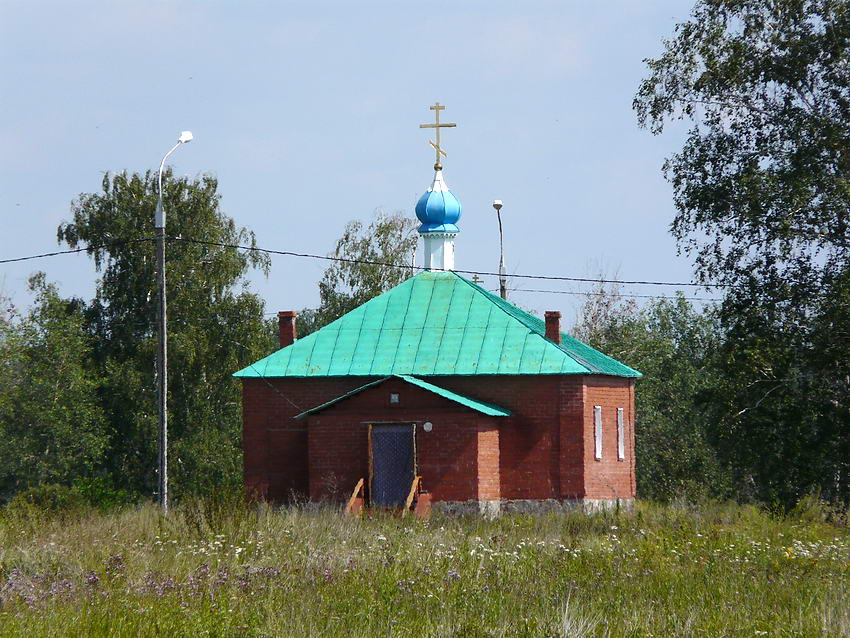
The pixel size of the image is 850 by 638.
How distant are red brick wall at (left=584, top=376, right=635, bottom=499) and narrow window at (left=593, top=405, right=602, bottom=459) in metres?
0.12

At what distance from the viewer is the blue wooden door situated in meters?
30.5

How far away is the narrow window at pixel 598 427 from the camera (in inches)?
1282

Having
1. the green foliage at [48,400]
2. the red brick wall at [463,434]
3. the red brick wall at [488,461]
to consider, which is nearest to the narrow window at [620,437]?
the red brick wall at [463,434]

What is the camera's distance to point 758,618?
1269 centimetres

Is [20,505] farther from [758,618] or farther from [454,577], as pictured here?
[758,618]

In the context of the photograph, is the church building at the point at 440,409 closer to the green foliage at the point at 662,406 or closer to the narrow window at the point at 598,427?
the narrow window at the point at 598,427

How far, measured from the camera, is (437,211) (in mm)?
34969

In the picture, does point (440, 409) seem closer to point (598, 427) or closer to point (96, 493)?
point (598, 427)

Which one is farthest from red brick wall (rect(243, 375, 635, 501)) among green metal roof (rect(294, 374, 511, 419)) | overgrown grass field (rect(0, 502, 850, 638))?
overgrown grass field (rect(0, 502, 850, 638))

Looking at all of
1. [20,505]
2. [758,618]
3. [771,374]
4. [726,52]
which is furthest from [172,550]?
[726,52]

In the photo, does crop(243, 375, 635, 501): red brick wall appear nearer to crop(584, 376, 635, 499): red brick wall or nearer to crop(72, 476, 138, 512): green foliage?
crop(584, 376, 635, 499): red brick wall

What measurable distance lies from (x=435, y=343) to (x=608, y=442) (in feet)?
15.2

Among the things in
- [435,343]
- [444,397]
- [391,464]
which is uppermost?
[435,343]

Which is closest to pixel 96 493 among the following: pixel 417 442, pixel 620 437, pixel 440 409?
pixel 417 442
